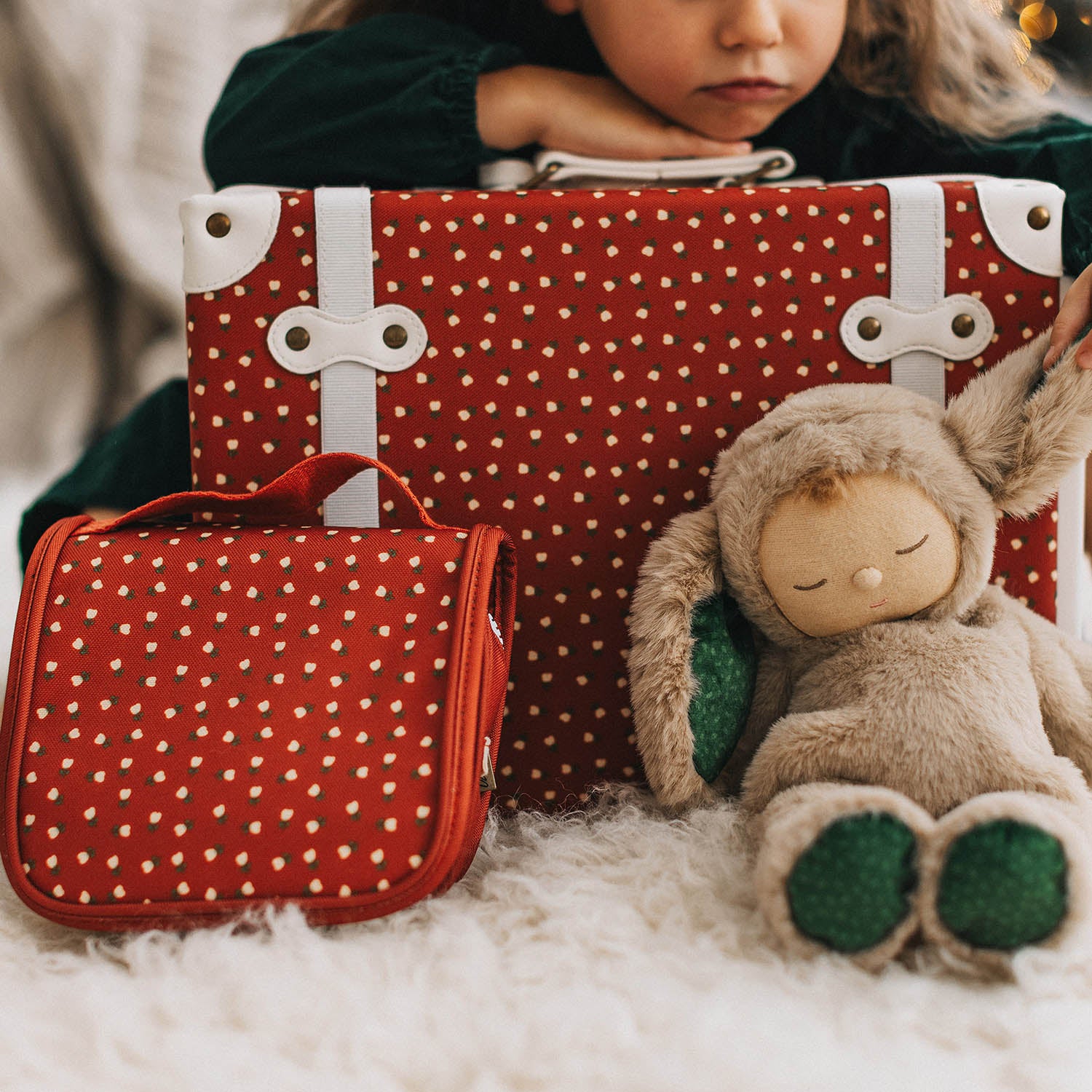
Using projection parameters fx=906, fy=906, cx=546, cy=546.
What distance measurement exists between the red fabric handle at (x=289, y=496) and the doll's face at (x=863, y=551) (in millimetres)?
201

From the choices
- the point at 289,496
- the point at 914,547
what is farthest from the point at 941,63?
the point at 289,496

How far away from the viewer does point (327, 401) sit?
24.9 inches

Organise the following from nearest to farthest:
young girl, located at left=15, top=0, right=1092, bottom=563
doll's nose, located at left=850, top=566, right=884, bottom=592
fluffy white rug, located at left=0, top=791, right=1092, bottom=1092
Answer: fluffy white rug, located at left=0, top=791, right=1092, bottom=1092
doll's nose, located at left=850, top=566, right=884, bottom=592
young girl, located at left=15, top=0, right=1092, bottom=563

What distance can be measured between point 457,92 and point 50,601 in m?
0.52

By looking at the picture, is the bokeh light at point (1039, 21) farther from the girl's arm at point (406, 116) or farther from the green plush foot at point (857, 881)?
the green plush foot at point (857, 881)

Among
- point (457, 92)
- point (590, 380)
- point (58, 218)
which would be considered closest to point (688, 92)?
point (457, 92)

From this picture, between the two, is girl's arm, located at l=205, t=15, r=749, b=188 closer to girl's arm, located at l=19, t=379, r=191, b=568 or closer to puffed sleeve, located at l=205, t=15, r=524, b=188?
puffed sleeve, located at l=205, t=15, r=524, b=188

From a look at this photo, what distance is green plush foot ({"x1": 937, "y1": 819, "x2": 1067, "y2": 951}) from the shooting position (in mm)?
399

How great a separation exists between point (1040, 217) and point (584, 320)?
0.32 metres

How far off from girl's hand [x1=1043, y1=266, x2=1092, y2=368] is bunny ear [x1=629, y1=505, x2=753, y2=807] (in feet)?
0.73

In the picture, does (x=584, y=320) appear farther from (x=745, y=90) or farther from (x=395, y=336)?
(x=745, y=90)

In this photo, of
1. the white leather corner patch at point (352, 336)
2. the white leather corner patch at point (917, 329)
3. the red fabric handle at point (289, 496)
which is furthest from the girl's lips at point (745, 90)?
the red fabric handle at point (289, 496)

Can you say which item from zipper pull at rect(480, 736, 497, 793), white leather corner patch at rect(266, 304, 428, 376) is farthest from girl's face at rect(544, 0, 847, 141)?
zipper pull at rect(480, 736, 497, 793)

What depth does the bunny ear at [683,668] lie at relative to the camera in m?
0.53
